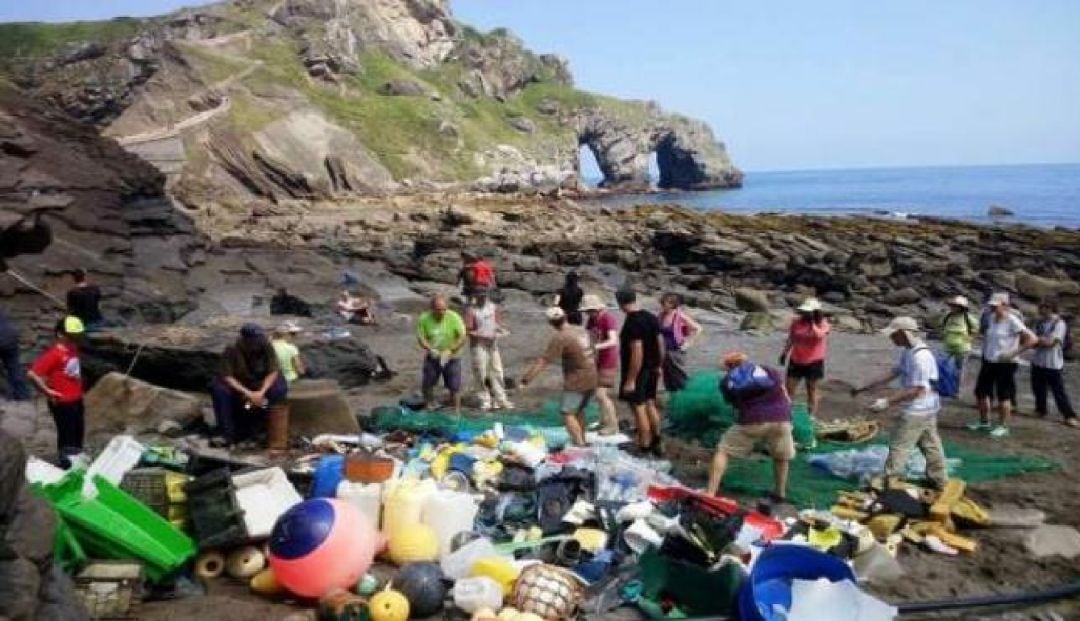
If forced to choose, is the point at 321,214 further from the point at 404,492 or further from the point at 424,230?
the point at 404,492

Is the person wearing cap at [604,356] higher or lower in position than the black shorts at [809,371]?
higher

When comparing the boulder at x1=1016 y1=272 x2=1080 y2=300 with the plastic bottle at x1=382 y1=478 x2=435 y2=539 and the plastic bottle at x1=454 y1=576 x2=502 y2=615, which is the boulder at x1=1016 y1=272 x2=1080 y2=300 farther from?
the plastic bottle at x1=454 y1=576 x2=502 y2=615

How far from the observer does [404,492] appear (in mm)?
7359

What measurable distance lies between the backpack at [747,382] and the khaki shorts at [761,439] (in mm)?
338

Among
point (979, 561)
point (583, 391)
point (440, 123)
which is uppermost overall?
point (440, 123)

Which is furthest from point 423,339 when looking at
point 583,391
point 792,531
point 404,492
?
point 792,531

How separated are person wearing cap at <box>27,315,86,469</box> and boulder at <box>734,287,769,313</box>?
17.8 metres

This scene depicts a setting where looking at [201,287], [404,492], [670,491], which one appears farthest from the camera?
[201,287]

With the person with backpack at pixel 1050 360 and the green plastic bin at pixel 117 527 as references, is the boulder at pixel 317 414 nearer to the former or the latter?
the green plastic bin at pixel 117 527

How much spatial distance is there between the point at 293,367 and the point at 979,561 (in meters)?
8.18

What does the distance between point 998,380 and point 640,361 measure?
534cm

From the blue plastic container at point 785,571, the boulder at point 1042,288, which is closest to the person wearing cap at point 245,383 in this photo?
the blue plastic container at point 785,571

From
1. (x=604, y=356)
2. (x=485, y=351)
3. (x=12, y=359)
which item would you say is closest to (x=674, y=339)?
(x=604, y=356)

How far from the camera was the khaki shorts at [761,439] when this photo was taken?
27.6 feet
